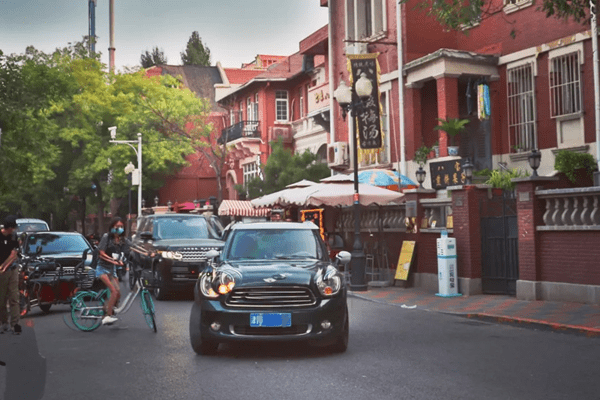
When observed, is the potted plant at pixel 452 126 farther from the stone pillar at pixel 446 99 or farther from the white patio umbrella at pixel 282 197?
the white patio umbrella at pixel 282 197

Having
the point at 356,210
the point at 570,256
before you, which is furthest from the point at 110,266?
the point at 356,210

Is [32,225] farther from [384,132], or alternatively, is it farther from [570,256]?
[570,256]

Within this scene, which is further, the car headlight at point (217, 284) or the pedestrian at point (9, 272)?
the pedestrian at point (9, 272)

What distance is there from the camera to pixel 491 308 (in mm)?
15172

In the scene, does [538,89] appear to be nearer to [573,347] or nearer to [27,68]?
[573,347]

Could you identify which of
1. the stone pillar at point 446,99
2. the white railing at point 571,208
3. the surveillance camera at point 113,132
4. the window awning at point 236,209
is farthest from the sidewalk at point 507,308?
the surveillance camera at point 113,132

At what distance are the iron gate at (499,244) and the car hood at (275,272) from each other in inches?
321

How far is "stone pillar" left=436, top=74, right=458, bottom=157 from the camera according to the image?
2384 cm

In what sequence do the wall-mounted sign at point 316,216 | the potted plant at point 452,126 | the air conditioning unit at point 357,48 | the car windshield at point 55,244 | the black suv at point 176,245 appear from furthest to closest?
the air conditioning unit at point 357,48, the wall-mounted sign at point 316,216, the potted plant at point 452,126, the black suv at point 176,245, the car windshield at point 55,244

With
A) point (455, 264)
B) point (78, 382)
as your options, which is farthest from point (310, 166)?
point (78, 382)

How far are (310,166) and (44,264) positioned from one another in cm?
1910

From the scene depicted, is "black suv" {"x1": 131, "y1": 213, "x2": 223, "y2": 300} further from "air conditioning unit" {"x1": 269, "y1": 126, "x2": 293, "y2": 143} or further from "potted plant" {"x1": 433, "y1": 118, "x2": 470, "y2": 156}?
"air conditioning unit" {"x1": 269, "y1": 126, "x2": 293, "y2": 143}

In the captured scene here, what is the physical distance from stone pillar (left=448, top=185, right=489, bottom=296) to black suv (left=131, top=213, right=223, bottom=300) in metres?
5.48

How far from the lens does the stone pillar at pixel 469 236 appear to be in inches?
715
